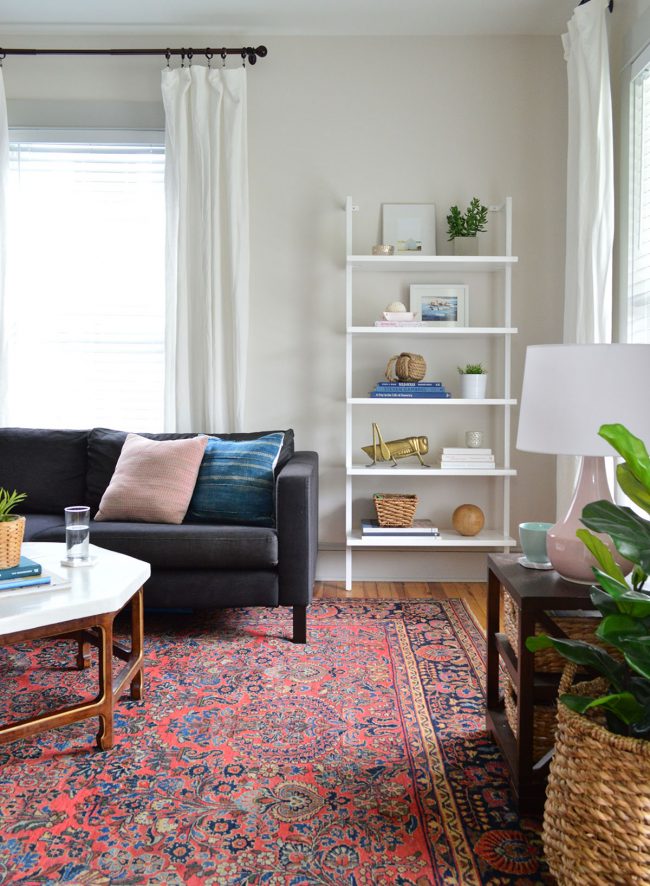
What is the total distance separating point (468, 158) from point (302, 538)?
230 cm

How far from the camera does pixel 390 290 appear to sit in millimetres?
3949

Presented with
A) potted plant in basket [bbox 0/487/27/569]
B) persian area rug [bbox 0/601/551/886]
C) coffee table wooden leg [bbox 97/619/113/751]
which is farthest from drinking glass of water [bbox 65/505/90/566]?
persian area rug [bbox 0/601/551/886]

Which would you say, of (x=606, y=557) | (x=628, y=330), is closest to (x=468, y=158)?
(x=628, y=330)

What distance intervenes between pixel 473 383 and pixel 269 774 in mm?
2311

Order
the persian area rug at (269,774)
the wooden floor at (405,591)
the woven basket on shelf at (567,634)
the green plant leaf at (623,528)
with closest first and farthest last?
the green plant leaf at (623,528) → the persian area rug at (269,774) → the woven basket on shelf at (567,634) → the wooden floor at (405,591)

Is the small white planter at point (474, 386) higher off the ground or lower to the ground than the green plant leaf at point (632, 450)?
higher

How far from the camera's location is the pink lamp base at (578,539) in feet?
5.77

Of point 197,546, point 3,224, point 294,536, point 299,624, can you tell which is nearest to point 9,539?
point 197,546

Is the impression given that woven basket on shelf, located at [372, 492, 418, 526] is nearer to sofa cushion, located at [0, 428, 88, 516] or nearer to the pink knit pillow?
the pink knit pillow

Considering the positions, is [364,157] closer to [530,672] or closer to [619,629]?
[530,672]

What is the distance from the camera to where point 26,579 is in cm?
212

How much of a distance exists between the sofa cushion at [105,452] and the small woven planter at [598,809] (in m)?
2.18

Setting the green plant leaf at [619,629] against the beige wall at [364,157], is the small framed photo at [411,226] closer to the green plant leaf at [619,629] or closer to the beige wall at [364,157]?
the beige wall at [364,157]

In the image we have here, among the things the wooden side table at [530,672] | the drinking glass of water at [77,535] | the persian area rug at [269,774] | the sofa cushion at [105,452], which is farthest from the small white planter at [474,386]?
the drinking glass of water at [77,535]
